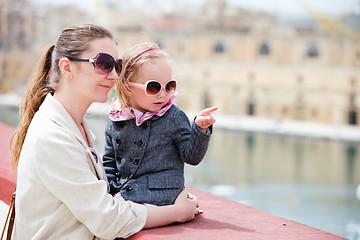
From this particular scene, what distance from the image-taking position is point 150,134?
114cm

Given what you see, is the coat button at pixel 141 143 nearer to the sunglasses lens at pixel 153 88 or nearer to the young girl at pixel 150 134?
the young girl at pixel 150 134

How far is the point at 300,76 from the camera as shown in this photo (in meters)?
20.4

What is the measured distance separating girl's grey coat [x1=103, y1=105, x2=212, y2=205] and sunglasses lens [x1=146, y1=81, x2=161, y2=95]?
58mm

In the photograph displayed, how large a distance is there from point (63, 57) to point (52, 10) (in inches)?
993

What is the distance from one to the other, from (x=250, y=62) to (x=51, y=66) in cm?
2023

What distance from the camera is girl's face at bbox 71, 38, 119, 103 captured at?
3.44 feet

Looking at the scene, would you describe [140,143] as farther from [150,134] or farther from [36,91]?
[36,91]

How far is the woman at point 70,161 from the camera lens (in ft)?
3.16

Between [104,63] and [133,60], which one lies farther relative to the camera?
[133,60]

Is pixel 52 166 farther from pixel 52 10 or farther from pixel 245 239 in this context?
pixel 52 10

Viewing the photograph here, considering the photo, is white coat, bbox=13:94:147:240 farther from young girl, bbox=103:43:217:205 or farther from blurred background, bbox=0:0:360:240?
blurred background, bbox=0:0:360:240

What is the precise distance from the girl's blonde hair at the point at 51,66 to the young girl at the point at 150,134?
0.46ft

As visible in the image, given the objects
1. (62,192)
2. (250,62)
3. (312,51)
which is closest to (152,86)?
(62,192)

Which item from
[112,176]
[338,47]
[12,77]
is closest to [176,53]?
[338,47]
